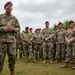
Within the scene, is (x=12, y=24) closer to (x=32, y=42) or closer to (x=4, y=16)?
(x=4, y=16)

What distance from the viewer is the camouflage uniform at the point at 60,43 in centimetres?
1277

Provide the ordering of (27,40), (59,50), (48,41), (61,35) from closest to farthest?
1. (48,41)
2. (61,35)
3. (59,50)
4. (27,40)

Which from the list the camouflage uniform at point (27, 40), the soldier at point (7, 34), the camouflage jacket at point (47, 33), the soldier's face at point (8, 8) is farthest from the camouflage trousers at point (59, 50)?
the soldier's face at point (8, 8)

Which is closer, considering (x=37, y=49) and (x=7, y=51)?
(x=7, y=51)

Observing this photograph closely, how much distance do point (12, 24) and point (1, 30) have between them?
0.45 metres

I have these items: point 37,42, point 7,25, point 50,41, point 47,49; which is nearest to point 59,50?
point 47,49

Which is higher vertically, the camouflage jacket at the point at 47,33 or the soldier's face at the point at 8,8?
the soldier's face at the point at 8,8

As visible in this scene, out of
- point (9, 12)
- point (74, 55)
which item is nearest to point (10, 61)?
Result: point (9, 12)

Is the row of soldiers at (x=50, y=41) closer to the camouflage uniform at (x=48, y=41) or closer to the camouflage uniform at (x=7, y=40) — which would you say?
the camouflage uniform at (x=48, y=41)

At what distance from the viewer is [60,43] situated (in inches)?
506

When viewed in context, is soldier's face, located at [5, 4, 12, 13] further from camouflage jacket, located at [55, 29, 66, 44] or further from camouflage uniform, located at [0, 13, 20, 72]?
camouflage jacket, located at [55, 29, 66, 44]

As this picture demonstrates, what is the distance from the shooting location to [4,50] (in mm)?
7129

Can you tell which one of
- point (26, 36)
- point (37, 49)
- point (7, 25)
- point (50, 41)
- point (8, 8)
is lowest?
point (37, 49)

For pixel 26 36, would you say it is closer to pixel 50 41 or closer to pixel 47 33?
pixel 47 33
